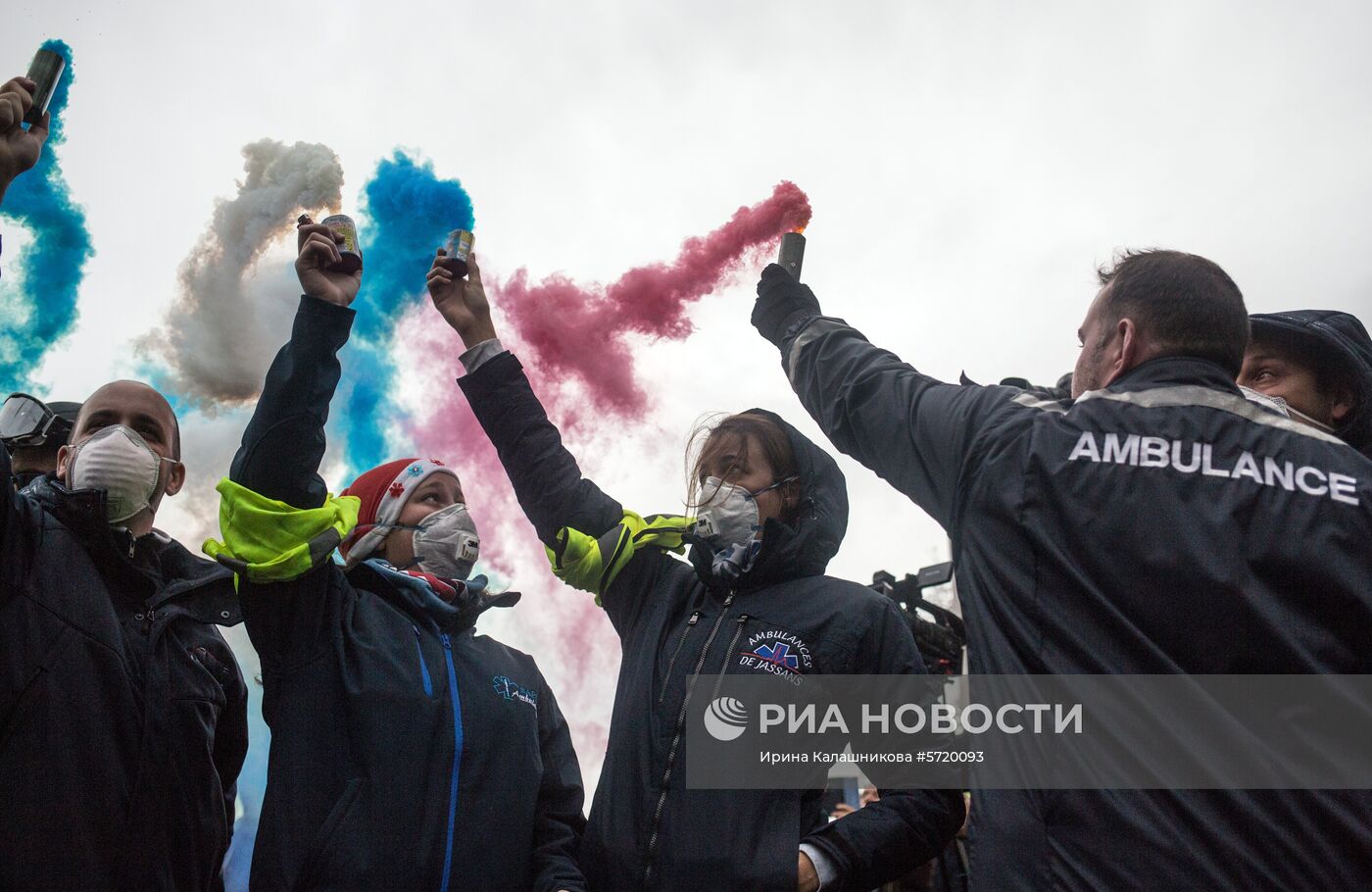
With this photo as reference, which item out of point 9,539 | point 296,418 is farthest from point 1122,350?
point 9,539

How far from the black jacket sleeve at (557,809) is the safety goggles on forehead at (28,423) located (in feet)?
8.67

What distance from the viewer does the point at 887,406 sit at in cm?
270

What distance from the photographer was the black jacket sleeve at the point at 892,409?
2541mm

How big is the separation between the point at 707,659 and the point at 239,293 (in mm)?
5813

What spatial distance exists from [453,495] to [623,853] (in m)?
1.98

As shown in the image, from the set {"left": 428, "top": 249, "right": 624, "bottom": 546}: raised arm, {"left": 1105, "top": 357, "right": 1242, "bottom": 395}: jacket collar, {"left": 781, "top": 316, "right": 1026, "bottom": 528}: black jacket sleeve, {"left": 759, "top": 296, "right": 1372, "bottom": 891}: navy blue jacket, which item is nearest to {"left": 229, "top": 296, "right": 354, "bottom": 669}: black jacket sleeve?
{"left": 428, "top": 249, "right": 624, "bottom": 546}: raised arm

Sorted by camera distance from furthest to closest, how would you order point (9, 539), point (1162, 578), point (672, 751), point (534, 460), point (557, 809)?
1. point (534, 460)
2. point (557, 809)
3. point (672, 751)
4. point (9, 539)
5. point (1162, 578)

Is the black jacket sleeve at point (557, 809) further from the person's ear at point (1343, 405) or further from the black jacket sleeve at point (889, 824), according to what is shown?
the person's ear at point (1343, 405)

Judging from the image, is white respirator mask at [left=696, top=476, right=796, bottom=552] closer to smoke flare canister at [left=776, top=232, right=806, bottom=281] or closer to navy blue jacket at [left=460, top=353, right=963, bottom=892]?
navy blue jacket at [left=460, top=353, right=963, bottom=892]

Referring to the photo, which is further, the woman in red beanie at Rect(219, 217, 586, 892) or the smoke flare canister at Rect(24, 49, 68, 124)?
the woman in red beanie at Rect(219, 217, 586, 892)

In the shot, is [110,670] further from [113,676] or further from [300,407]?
[300,407]

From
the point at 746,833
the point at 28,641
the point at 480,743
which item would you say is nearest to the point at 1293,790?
the point at 746,833

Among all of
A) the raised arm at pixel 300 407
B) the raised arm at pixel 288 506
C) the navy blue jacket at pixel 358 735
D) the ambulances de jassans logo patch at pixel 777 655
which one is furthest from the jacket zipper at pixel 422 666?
the ambulances de jassans logo patch at pixel 777 655

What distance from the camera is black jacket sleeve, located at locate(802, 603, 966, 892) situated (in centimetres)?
337
